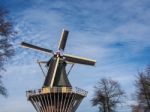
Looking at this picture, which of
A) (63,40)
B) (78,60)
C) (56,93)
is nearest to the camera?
(56,93)

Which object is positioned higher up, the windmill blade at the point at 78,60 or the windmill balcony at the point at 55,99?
the windmill blade at the point at 78,60

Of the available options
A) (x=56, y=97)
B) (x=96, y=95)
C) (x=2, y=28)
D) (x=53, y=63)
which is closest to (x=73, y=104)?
(x=56, y=97)

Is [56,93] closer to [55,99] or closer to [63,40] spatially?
[55,99]

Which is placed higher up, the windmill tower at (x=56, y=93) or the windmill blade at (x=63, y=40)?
the windmill blade at (x=63, y=40)

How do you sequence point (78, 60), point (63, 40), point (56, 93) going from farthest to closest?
point (63, 40) → point (78, 60) → point (56, 93)

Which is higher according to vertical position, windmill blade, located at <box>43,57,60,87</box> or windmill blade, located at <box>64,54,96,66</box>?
windmill blade, located at <box>64,54,96,66</box>

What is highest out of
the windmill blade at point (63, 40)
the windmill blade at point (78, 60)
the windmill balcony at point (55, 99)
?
the windmill blade at point (63, 40)

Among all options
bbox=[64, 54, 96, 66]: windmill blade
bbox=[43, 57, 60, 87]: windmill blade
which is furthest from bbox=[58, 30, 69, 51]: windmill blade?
bbox=[43, 57, 60, 87]: windmill blade

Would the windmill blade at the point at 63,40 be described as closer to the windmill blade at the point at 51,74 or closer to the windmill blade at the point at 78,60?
the windmill blade at the point at 78,60

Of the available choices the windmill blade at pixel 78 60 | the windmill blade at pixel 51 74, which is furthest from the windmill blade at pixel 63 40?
the windmill blade at pixel 51 74

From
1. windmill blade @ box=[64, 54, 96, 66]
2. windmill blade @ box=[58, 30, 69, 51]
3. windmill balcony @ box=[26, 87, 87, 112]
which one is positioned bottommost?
windmill balcony @ box=[26, 87, 87, 112]

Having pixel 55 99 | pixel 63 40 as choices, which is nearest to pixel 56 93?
pixel 55 99

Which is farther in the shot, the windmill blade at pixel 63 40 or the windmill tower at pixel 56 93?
the windmill blade at pixel 63 40

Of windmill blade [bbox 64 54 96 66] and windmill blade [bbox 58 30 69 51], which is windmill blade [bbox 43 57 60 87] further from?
windmill blade [bbox 58 30 69 51]
